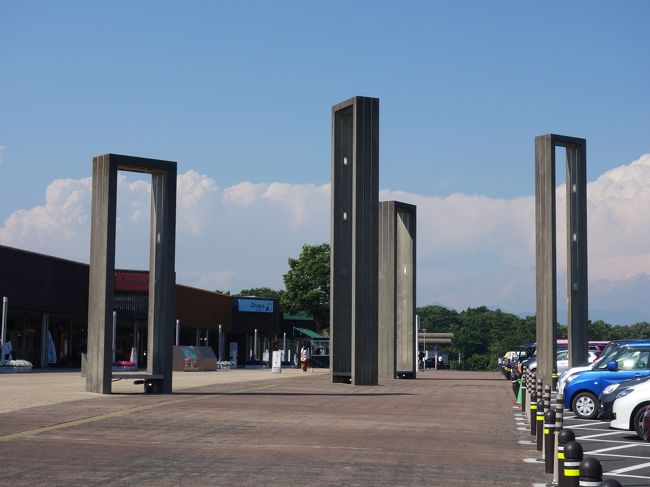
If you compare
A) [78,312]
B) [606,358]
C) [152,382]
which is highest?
[78,312]

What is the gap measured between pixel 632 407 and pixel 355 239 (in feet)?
71.9

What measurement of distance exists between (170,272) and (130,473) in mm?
18667

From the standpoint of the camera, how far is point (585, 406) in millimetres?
23000

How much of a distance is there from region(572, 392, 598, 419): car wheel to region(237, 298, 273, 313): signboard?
205 feet

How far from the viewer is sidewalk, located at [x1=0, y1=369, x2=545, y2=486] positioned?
Result: 460 inches

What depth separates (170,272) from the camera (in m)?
30.0

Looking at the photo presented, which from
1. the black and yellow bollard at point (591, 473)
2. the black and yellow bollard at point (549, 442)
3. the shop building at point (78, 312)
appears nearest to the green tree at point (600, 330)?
the shop building at point (78, 312)

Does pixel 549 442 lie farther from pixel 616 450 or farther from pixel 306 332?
pixel 306 332

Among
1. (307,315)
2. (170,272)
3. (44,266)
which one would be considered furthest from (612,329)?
(170,272)

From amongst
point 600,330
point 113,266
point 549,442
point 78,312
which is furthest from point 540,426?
point 600,330

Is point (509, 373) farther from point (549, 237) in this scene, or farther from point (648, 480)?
point (648, 480)

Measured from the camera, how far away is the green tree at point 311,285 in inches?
3691

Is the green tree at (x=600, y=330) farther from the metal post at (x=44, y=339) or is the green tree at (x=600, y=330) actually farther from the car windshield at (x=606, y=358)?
the car windshield at (x=606, y=358)

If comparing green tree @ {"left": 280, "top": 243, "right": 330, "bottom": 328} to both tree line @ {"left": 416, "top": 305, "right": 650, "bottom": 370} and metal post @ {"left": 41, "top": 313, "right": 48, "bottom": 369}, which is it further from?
metal post @ {"left": 41, "top": 313, "right": 48, "bottom": 369}
